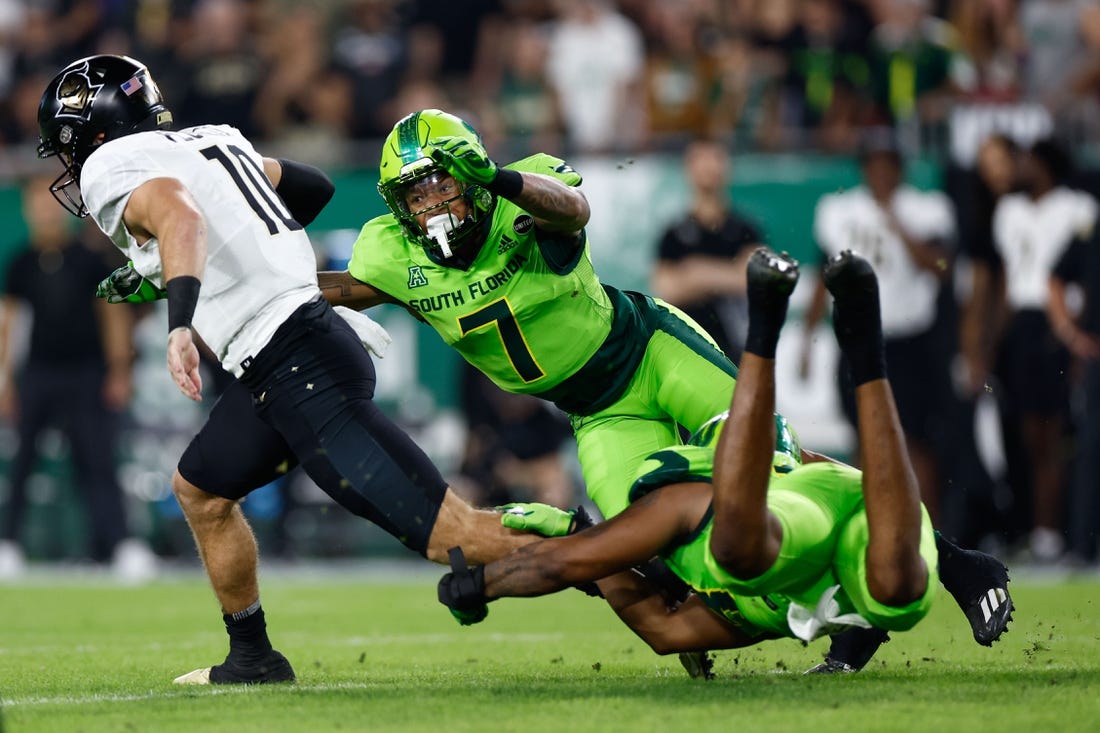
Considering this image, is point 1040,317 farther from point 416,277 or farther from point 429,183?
point 429,183

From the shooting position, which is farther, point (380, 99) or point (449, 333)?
point (380, 99)

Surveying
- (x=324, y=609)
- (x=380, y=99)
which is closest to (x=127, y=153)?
Result: (x=324, y=609)

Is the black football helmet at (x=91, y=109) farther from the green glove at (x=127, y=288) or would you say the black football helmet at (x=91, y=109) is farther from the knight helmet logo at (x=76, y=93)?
the green glove at (x=127, y=288)

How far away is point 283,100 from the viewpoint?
44.5 ft

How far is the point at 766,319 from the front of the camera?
4957 millimetres

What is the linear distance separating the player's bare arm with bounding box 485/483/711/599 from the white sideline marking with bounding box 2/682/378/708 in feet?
2.25

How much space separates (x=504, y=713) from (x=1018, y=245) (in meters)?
7.37

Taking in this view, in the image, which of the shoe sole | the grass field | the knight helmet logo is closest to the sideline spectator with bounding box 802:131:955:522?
the grass field

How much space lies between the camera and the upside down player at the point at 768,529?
16.1 feet

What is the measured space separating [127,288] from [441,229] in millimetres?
1201

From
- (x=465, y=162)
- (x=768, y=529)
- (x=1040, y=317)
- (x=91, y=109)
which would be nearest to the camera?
(x=768, y=529)

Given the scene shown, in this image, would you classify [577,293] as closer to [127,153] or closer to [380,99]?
[127,153]

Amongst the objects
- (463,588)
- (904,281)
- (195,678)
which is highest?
(463,588)

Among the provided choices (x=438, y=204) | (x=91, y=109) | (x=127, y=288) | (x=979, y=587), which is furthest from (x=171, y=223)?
(x=979, y=587)
